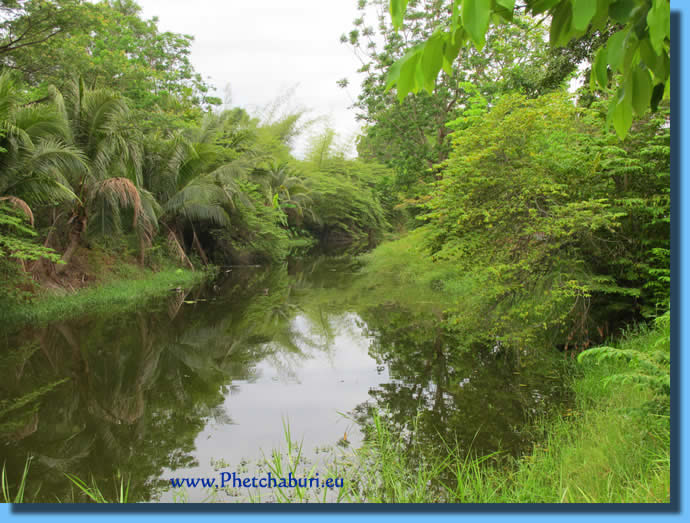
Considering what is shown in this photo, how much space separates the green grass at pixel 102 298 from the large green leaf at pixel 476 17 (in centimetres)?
869

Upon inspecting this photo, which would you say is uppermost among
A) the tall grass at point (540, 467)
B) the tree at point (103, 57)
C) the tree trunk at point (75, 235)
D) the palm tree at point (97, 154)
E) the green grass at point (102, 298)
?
the tree at point (103, 57)

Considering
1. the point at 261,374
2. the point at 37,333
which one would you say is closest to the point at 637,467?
the point at 261,374

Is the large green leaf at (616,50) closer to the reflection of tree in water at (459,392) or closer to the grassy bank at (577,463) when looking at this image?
the grassy bank at (577,463)

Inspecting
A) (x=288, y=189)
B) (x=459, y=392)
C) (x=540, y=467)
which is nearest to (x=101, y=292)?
(x=459, y=392)

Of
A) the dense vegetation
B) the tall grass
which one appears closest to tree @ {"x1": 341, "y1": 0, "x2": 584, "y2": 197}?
the dense vegetation

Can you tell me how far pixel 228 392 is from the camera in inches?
195

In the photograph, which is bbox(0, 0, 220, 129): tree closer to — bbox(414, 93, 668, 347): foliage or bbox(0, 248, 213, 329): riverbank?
bbox(0, 248, 213, 329): riverbank

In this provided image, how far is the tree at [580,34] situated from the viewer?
3.57 ft

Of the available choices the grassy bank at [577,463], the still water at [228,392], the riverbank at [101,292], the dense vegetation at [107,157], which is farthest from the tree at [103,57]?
the grassy bank at [577,463]

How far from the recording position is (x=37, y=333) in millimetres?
7027

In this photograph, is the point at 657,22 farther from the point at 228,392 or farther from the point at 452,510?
the point at 228,392

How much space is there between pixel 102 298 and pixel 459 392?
26.6ft

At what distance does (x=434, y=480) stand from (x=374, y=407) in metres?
1.39

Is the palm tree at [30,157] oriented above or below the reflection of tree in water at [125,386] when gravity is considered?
above
